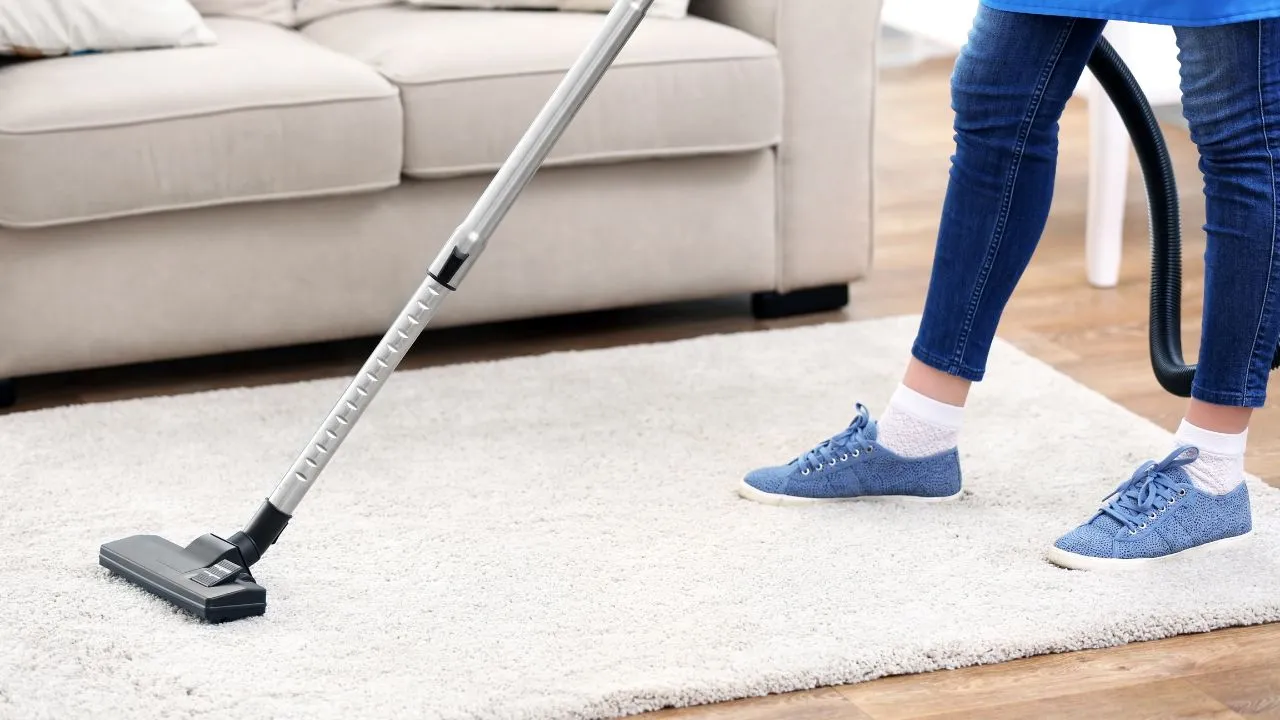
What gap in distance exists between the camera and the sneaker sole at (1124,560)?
1610 millimetres

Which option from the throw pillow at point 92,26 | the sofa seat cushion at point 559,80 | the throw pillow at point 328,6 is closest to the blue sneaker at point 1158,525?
the sofa seat cushion at point 559,80

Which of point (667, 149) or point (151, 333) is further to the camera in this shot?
point (667, 149)

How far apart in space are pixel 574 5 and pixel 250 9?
0.57m

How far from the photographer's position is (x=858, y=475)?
5.80ft

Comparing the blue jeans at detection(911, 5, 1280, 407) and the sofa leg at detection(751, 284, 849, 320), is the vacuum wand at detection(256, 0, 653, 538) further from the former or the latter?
the sofa leg at detection(751, 284, 849, 320)

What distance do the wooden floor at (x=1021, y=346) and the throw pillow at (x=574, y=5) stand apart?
47cm

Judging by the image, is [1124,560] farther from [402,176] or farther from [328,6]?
[328,6]

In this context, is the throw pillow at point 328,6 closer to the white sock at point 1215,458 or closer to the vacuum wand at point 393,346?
the vacuum wand at point 393,346

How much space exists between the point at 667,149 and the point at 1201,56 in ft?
3.20

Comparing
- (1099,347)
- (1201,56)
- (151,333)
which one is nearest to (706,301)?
(1099,347)

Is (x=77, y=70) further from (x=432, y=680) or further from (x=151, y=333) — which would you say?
(x=432, y=680)

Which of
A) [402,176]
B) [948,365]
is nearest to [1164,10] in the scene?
[948,365]

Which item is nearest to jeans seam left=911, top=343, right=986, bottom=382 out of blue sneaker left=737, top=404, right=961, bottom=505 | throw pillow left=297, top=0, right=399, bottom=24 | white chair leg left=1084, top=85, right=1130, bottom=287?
blue sneaker left=737, top=404, right=961, bottom=505

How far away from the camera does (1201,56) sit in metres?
1.49
